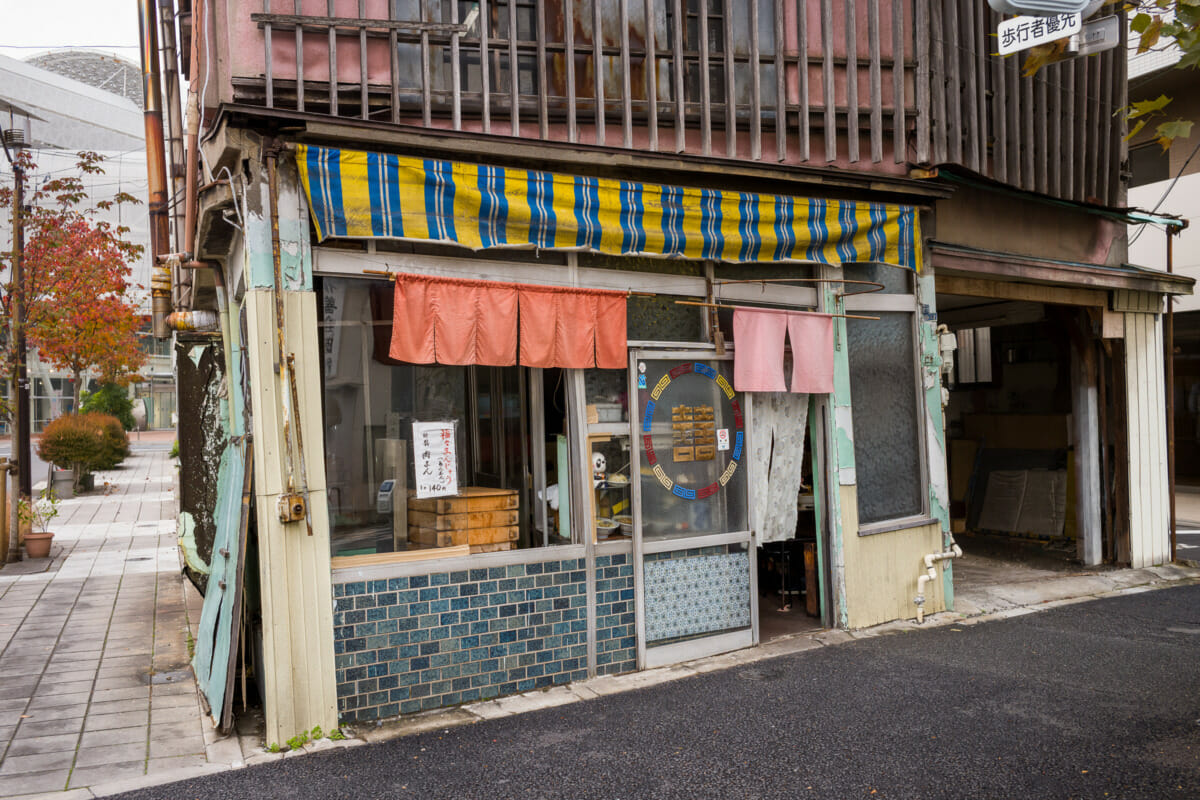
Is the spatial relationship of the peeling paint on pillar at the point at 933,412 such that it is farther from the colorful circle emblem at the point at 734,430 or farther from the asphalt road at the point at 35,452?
the asphalt road at the point at 35,452

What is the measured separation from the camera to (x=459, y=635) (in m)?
6.14

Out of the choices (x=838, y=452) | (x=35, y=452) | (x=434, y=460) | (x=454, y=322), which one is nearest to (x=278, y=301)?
(x=454, y=322)

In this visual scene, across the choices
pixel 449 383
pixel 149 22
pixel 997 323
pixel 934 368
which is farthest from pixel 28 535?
pixel 997 323

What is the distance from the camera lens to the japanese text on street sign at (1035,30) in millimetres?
5000

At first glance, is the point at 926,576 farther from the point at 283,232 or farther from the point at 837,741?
the point at 283,232

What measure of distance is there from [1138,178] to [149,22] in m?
20.1

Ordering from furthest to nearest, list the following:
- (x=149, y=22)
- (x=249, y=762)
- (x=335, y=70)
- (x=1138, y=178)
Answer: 1. (x=1138, y=178)
2. (x=149, y=22)
3. (x=335, y=70)
4. (x=249, y=762)

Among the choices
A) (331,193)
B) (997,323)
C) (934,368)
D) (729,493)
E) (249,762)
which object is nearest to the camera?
(249,762)

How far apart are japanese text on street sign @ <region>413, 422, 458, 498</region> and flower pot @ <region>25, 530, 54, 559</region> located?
30.2ft

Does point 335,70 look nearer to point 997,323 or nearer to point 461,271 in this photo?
point 461,271

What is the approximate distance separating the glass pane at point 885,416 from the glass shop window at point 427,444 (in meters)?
3.16

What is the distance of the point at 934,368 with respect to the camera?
882 centimetres

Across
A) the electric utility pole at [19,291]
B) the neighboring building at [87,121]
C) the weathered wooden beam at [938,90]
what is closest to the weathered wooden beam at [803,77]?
the weathered wooden beam at [938,90]

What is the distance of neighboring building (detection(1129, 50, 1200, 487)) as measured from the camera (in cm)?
1805
